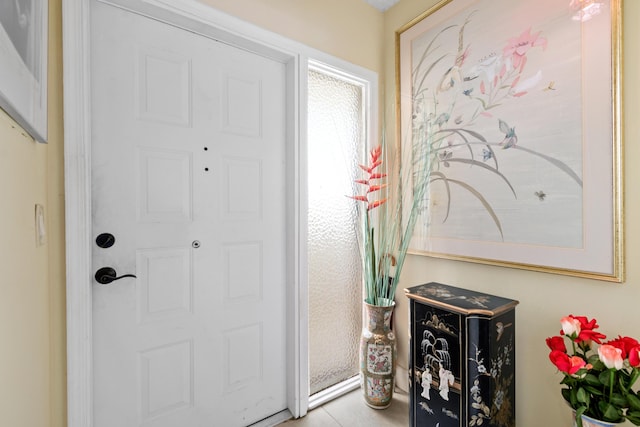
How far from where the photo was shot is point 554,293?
4.33 ft

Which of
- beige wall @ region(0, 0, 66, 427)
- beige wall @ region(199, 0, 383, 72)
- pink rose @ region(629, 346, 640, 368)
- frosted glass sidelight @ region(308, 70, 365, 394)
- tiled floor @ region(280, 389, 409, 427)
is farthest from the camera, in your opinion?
frosted glass sidelight @ region(308, 70, 365, 394)

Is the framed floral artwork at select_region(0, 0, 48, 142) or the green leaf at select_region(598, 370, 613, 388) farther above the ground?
the framed floral artwork at select_region(0, 0, 48, 142)

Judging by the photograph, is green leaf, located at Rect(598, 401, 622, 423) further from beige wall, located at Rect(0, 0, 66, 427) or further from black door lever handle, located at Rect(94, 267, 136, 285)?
black door lever handle, located at Rect(94, 267, 136, 285)

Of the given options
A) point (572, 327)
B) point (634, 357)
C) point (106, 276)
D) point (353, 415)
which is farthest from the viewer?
point (353, 415)

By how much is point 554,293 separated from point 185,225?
1.73 m

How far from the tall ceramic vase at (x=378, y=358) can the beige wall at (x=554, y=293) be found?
402 mm

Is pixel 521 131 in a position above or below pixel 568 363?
above

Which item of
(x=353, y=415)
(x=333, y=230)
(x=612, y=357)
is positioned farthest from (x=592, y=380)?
(x=333, y=230)

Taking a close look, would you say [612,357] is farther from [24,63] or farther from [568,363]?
[24,63]

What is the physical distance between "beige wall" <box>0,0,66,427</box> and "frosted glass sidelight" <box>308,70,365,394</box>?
1.18 meters

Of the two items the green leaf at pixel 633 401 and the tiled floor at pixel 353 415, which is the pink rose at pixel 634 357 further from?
the tiled floor at pixel 353 415

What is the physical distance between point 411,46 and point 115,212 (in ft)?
6.31

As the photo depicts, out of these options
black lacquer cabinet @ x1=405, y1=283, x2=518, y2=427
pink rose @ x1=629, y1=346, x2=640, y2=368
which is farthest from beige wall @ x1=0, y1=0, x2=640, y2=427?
pink rose @ x1=629, y1=346, x2=640, y2=368

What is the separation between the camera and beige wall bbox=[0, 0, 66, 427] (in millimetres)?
603
